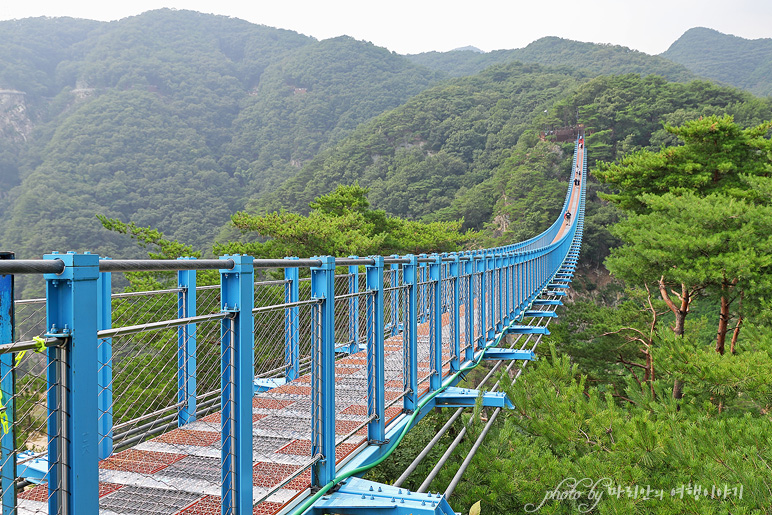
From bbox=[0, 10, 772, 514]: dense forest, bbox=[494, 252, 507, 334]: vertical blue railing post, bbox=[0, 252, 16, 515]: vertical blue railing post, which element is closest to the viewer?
bbox=[0, 252, 16, 515]: vertical blue railing post

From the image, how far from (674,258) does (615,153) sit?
39685 millimetres

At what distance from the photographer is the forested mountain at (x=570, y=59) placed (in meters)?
82.2

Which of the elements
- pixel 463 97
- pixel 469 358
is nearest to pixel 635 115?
pixel 463 97

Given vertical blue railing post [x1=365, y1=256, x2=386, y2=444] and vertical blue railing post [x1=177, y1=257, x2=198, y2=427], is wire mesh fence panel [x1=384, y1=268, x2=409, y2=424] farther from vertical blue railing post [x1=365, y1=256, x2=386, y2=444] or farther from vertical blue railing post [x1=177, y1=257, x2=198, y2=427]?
vertical blue railing post [x1=177, y1=257, x2=198, y2=427]

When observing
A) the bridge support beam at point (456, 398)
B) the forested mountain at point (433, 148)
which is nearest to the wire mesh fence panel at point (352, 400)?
the bridge support beam at point (456, 398)

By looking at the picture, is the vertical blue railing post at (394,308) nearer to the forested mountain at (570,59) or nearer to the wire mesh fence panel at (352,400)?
the wire mesh fence panel at (352,400)

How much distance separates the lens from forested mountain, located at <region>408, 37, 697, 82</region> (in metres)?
82.2

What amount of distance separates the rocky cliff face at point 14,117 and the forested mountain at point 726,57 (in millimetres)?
91864

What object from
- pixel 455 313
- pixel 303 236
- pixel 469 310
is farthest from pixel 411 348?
pixel 303 236

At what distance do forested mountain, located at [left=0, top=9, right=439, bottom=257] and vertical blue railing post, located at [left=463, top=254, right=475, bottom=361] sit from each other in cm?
3356

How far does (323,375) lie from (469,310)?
3.00 metres

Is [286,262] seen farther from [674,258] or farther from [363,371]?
[674,258]

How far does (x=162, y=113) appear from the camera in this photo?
236 feet

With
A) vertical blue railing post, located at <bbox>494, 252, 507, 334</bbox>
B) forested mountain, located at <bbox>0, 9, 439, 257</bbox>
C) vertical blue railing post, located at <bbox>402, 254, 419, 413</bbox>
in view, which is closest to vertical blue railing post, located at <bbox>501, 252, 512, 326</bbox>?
vertical blue railing post, located at <bbox>494, 252, 507, 334</bbox>
